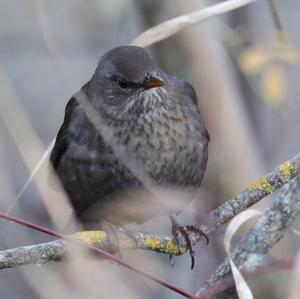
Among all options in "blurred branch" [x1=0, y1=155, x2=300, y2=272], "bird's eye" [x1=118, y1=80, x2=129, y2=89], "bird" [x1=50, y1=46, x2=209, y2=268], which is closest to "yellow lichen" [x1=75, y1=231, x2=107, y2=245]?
"blurred branch" [x1=0, y1=155, x2=300, y2=272]

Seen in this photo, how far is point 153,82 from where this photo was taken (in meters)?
3.85

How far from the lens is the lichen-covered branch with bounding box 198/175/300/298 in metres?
3.14

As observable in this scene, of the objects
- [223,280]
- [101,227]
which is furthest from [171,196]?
[223,280]

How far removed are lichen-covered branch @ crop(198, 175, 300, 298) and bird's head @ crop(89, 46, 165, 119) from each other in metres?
0.90

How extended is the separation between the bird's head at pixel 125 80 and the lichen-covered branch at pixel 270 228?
0.90 metres

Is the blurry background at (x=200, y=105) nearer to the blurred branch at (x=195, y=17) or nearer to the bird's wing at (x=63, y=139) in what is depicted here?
the bird's wing at (x=63, y=139)

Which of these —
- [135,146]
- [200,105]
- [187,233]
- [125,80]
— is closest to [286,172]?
[187,233]

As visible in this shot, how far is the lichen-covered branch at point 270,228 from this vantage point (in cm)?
314

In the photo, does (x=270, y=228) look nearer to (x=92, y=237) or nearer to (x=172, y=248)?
(x=172, y=248)

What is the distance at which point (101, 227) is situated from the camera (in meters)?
4.04

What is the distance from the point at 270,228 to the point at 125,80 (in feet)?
3.75

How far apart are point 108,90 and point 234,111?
83 centimetres

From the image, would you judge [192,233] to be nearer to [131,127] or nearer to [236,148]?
[131,127]

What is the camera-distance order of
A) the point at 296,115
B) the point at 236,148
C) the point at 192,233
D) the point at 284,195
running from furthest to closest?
the point at 296,115 < the point at 236,148 < the point at 192,233 < the point at 284,195
